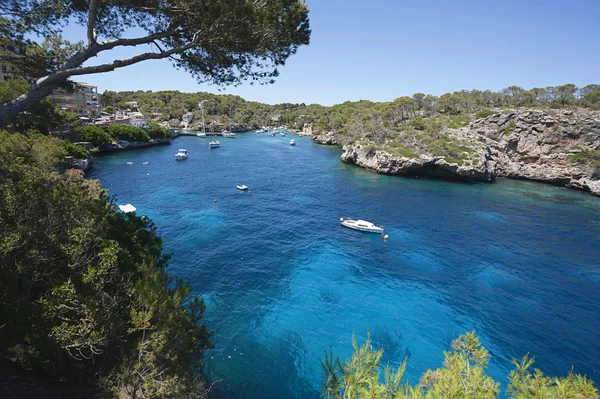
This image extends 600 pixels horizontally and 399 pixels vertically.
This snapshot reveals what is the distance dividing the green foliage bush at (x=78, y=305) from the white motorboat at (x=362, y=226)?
25.7 m

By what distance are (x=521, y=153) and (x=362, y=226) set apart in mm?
57954

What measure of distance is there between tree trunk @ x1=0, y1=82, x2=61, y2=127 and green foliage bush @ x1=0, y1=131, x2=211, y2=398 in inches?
84.7

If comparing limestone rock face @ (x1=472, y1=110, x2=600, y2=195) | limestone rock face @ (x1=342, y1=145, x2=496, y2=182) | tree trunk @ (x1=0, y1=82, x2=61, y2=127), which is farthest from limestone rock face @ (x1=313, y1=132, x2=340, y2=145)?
tree trunk @ (x1=0, y1=82, x2=61, y2=127)

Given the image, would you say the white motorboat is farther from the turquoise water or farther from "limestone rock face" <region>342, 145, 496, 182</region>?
"limestone rock face" <region>342, 145, 496, 182</region>

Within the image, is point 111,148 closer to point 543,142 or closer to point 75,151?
point 75,151

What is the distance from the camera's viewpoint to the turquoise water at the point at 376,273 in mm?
18359

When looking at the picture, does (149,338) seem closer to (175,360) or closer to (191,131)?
(175,360)

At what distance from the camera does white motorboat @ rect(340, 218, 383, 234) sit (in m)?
35.1

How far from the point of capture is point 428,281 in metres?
26.1

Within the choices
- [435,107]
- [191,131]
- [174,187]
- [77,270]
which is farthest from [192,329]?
[191,131]

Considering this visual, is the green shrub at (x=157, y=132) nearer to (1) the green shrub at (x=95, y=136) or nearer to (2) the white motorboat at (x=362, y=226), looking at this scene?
(1) the green shrub at (x=95, y=136)

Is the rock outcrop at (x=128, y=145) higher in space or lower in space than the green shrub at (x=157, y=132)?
lower

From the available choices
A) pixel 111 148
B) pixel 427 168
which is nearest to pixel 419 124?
pixel 427 168

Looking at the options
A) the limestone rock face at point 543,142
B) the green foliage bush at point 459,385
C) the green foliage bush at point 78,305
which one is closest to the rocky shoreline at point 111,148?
the green foliage bush at point 78,305
